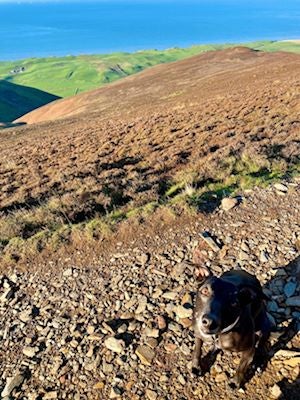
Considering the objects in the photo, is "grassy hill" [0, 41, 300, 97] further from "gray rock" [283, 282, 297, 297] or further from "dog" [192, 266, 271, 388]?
"dog" [192, 266, 271, 388]

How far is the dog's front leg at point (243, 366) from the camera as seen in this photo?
4543 millimetres

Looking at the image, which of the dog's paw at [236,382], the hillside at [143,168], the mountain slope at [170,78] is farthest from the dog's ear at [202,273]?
the mountain slope at [170,78]

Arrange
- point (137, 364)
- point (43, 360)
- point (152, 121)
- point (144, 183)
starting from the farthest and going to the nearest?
point (152, 121)
point (144, 183)
point (43, 360)
point (137, 364)

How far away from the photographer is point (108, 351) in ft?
18.2

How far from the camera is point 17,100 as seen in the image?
103438mm

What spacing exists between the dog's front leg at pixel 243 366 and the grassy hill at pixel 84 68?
131883mm

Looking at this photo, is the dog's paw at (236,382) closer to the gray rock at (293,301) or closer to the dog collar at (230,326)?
the dog collar at (230,326)

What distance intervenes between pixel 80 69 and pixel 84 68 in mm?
1696

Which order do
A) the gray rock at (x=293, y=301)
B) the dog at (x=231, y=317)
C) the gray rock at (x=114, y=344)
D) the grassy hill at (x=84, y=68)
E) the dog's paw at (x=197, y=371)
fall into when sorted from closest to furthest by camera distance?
Answer: the dog at (x=231, y=317) < the dog's paw at (x=197, y=371) < the gray rock at (x=114, y=344) < the gray rock at (x=293, y=301) < the grassy hill at (x=84, y=68)

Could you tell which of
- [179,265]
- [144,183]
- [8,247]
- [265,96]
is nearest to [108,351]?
[179,265]

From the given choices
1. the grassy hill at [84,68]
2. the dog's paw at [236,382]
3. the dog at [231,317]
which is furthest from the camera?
the grassy hill at [84,68]

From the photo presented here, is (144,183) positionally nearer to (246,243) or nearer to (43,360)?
(246,243)

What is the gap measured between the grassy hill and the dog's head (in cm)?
13245

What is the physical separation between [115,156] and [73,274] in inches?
456
